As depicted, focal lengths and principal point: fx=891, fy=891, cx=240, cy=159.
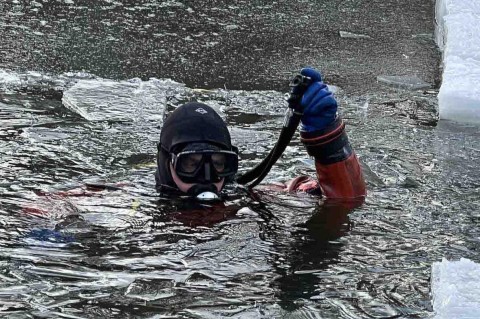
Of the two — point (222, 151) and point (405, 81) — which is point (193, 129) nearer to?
point (222, 151)

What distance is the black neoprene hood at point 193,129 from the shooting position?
465 centimetres

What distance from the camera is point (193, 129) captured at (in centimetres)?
469

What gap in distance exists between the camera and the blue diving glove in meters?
4.50

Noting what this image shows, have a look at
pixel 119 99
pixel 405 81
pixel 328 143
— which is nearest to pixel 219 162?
pixel 328 143

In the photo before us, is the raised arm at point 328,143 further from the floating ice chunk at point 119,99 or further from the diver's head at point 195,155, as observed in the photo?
the floating ice chunk at point 119,99

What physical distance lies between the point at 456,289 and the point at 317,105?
1309 millimetres

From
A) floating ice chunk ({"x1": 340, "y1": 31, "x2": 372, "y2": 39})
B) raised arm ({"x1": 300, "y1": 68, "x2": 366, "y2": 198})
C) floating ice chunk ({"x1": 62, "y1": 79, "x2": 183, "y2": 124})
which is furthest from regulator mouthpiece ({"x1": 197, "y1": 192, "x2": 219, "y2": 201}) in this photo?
floating ice chunk ({"x1": 340, "y1": 31, "x2": 372, "y2": 39})

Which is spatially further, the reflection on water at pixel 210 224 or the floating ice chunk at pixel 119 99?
the floating ice chunk at pixel 119 99

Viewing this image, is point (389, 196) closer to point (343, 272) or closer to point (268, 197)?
point (268, 197)

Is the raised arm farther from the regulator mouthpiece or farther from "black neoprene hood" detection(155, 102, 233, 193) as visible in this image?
the regulator mouthpiece

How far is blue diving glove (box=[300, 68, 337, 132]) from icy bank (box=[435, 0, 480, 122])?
274 cm

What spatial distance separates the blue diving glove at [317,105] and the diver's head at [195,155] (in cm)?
43

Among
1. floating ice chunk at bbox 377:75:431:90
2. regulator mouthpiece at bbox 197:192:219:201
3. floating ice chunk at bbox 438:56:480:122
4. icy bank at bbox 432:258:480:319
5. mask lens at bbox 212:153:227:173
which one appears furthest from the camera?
floating ice chunk at bbox 377:75:431:90

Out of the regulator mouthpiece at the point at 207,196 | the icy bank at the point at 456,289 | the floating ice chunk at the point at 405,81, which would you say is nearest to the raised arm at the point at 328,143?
the regulator mouthpiece at the point at 207,196
